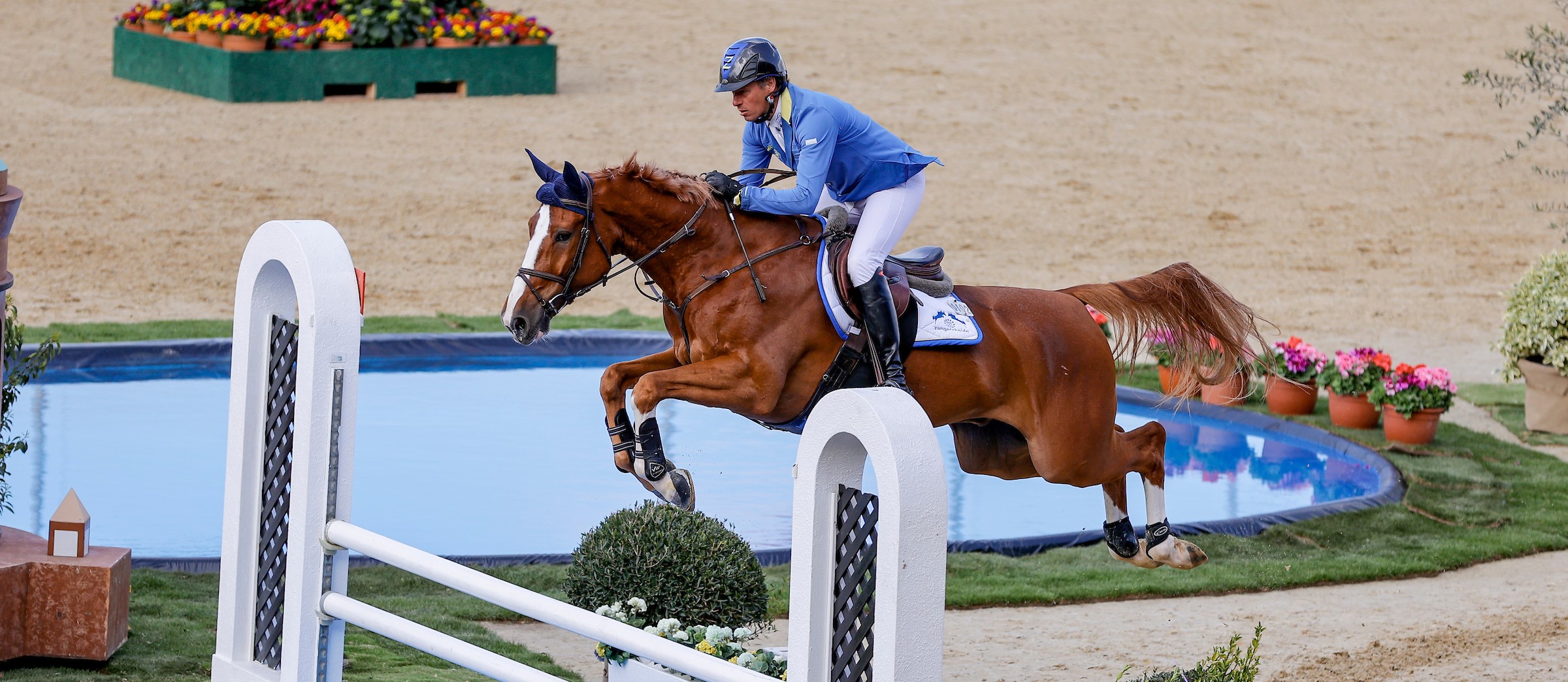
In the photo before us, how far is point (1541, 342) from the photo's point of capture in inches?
441

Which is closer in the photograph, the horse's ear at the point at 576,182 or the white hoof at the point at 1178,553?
the horse's ear at the point at 576,182

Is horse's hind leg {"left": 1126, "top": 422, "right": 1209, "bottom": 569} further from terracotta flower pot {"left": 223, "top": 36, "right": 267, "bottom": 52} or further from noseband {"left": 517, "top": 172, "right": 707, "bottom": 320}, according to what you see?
terracotta flower pot {"left": 223, "top": 36, "right": 267, "bottom": 52}

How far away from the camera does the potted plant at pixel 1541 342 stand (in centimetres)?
1113

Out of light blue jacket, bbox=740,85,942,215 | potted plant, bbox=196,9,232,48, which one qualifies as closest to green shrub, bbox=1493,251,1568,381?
light blue jacket, bbox=740,85,942,215

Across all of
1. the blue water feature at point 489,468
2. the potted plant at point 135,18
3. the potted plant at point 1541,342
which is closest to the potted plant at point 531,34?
the potted plant at point 135,18

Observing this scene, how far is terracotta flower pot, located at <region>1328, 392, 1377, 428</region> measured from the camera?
37.8 feet

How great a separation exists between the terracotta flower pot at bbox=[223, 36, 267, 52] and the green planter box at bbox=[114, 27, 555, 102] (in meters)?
0.13

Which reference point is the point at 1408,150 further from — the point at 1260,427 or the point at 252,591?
the point at 252,591

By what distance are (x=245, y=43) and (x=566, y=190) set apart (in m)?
15.0

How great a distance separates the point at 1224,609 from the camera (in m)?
7.86

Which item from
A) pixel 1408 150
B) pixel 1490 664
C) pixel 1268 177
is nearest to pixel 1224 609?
pixel 1490 664

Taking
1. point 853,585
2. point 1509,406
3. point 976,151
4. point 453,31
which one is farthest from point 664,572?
point 453,31

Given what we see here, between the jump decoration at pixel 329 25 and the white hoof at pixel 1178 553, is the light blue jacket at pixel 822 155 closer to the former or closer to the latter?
the white hoof at pixel 1178 553

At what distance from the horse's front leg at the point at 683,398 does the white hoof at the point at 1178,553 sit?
1.72 meters
